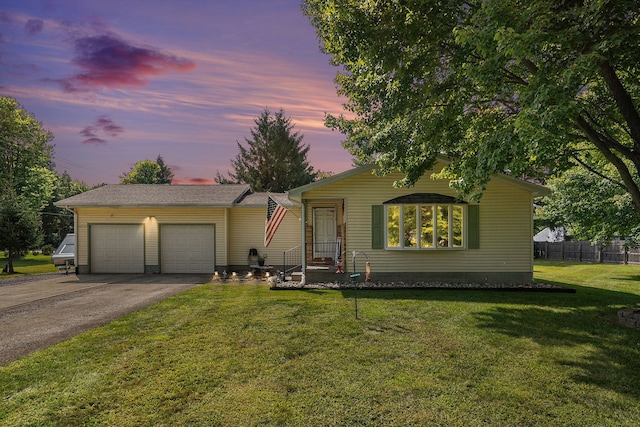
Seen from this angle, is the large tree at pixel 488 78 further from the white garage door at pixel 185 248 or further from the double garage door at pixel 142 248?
the double garage door at pixel 142 248

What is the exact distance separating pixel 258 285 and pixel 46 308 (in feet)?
18.7

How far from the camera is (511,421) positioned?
126 inches

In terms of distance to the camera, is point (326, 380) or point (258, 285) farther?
point (258, 285)

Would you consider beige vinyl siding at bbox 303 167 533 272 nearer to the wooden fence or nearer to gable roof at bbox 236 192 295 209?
gable roof at bbox 236 192 295 209

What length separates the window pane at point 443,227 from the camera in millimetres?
11180

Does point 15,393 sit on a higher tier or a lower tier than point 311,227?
lower

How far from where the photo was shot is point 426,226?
1120 centimetres

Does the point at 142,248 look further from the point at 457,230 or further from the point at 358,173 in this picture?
the point at 457,230

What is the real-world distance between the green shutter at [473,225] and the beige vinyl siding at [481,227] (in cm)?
22

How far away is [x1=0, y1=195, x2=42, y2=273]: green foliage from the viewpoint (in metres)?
15.7

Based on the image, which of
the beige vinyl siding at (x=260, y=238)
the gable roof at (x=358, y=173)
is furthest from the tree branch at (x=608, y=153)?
the beige vinyl siding at (x=260, y=238)

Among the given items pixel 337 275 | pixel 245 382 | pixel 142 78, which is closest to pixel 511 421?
pixel 245 382

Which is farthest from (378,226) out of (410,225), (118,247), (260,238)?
(118,247)

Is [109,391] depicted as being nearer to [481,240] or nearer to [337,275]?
[337,275]
